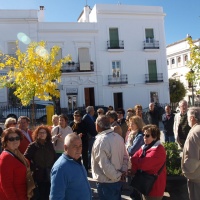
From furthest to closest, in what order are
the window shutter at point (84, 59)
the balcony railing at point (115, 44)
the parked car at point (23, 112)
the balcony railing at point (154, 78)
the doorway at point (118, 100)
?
the balcony railing at point (154, 78), the doorway at point (118, 100), the balcony railing at point (115, 44), the window shutter at point (84, 59), the parked car at point (23, 112)

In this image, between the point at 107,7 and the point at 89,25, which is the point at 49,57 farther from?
the point at 107,7

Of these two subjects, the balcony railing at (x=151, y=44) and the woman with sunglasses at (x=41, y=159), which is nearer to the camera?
the woman with sunglasses at (x=41, y=159)

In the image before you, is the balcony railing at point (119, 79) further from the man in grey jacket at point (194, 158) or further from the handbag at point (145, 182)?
the handbag at point (145, 182)

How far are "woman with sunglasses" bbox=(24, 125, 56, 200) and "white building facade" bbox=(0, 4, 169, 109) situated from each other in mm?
21635

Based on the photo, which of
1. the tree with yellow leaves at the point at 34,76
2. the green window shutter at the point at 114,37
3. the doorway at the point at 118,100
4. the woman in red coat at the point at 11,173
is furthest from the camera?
the doorway at the point at 118,100

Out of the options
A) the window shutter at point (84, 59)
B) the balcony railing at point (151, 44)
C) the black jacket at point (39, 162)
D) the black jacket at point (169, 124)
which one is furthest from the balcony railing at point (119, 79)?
the black jacket at point (39, 162)

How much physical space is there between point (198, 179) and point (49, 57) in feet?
49.2

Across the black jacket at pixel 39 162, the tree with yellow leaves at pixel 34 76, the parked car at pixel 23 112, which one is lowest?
the black jacket at pixel 39 162

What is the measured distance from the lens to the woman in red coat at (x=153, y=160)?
3908 millimetres

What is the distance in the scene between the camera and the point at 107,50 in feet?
90.1

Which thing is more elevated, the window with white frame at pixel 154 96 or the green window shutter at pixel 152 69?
the green window shutter at pixel 152 69

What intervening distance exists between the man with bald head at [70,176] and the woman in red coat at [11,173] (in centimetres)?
77

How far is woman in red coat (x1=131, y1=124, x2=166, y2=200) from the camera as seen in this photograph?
391 centimetres

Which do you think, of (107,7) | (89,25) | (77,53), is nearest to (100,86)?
(77,53)
